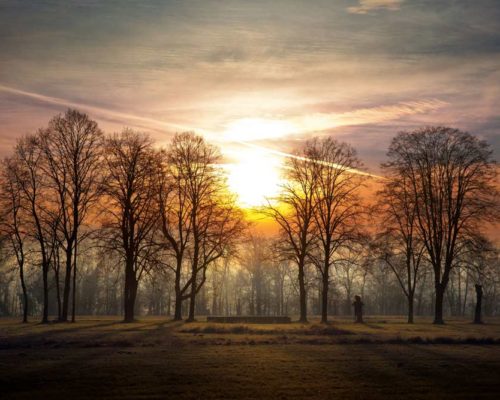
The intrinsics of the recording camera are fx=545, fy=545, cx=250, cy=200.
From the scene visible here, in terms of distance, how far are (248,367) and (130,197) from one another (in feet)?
97.9

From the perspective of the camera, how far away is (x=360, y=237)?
51312 millimetres

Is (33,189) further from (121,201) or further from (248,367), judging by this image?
(248,367)

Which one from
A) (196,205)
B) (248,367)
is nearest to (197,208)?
(196,205)

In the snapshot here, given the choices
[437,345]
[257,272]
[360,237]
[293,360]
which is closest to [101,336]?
[293,360]

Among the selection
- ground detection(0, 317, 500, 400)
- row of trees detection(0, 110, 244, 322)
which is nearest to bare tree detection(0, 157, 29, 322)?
row of trees detection(0, 110, 244, 322)

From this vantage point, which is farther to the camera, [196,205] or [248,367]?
[196,205]

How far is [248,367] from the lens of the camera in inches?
862

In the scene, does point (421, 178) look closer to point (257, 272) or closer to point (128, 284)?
point (128, 284)

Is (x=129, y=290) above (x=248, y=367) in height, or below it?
above

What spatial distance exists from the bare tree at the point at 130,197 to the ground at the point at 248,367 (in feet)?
51.8

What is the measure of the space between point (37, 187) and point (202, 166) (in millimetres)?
15139

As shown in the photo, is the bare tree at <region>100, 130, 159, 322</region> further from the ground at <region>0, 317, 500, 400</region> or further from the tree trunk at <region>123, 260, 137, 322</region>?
the ground at <region>0, 317, 500, 400</region>

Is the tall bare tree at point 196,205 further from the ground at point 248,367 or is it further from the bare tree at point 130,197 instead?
the ground at point 248,367

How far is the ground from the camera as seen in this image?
17500mm
